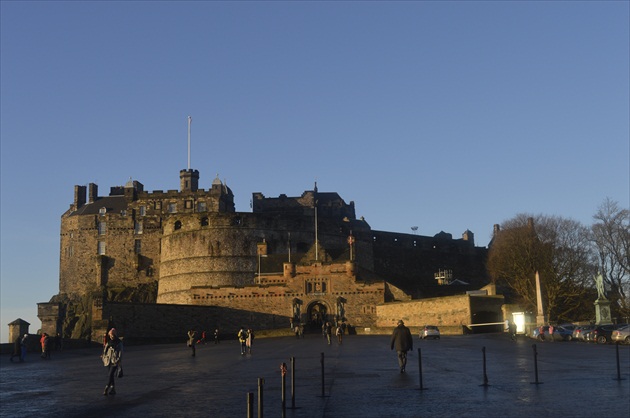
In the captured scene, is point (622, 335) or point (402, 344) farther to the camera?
point (622, 335)

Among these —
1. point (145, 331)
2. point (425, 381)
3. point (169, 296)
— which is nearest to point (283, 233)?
point (169, 296)

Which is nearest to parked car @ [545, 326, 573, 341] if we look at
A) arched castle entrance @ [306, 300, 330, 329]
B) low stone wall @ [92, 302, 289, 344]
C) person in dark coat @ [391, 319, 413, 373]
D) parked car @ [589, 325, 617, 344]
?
parked car @ [589, 325, 617, 344]

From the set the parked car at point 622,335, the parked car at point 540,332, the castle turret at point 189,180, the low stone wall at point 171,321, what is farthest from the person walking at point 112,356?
the castle turret at point 189,180

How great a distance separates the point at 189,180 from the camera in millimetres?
95875

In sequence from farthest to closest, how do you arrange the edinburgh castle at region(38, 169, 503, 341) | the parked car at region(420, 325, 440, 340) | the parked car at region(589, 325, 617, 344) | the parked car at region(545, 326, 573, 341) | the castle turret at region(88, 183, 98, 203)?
1. the castle turret at region(88, 183, 98, 203)
2. the edinburgh castle at region(38, 169, 503, 341)
3. the parked car at region(420, 325, 440, 340)
4. the parked car at region(545, 326, 573, 341)
5. the parked car at region(589, 325, 617, 344)

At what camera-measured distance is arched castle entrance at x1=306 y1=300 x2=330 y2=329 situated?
2625 inches

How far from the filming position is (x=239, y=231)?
82688mm

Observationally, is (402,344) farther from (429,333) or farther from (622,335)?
(429,333)

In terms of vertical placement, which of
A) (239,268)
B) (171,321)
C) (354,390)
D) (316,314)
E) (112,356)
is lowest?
(354,390)

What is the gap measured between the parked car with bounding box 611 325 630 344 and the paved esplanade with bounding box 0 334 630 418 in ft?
28.1

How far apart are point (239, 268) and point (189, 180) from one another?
17951mm

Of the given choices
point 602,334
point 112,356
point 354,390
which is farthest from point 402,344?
point 602,334

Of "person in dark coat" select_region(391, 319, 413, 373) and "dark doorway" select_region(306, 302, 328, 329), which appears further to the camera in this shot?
"dark doorway" select_region(306, 302, 328, 329)

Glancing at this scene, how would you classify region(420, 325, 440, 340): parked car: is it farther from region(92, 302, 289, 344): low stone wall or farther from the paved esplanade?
region(92, 302, 289, 344): low stone wall
